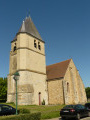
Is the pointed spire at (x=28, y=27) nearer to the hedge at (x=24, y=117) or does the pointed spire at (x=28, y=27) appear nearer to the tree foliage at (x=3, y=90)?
the hedge at (x=24, y=117)

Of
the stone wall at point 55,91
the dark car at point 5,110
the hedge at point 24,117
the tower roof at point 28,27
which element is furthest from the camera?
the tower roof at point 28,27

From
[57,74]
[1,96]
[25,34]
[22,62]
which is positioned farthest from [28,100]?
[1,96]

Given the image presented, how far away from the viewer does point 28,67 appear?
81.8 ft

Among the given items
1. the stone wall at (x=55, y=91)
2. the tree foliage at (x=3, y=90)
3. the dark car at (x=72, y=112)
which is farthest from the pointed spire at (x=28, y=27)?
the tree foliage at (x=3, y=90)

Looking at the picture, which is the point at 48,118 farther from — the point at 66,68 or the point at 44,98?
the point at 66,68

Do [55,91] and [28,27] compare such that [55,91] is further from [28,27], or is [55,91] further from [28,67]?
[28,27]

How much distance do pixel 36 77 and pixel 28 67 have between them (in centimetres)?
286

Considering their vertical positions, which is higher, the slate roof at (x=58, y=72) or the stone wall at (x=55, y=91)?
the slate roof at (x=58, y=72)

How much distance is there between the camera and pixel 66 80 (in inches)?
1072

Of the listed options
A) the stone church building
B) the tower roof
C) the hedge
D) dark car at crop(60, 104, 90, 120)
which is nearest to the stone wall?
the stone church building

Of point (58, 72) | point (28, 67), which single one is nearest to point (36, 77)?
point (28, 67)

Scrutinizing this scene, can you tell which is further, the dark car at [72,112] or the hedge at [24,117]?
the dark car at [72,112]

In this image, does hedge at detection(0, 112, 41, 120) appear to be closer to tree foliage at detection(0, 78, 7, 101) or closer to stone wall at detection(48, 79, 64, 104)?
stone wall at detection(48, 79, 64, 104)

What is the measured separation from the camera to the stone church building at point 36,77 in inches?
935
